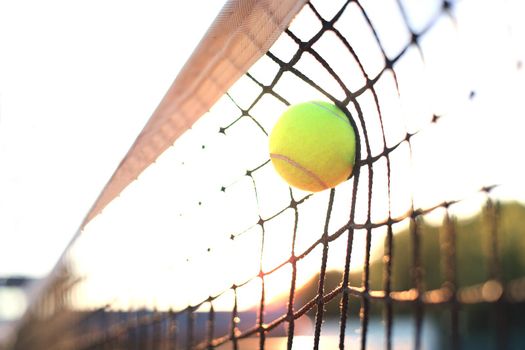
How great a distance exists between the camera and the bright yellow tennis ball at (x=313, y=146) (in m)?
2.05

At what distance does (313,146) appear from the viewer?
2127 millimetres

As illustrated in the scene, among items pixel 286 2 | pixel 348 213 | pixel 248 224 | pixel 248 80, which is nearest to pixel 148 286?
pixel 248 224

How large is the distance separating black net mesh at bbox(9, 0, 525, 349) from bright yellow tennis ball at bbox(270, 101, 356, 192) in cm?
5

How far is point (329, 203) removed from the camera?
216 centimetres

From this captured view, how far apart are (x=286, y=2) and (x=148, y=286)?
2.68 metres

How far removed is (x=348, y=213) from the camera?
209 cm

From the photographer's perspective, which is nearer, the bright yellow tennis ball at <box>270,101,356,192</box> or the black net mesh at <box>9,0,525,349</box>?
the black net mesh at <box>9,0,525,349</box>

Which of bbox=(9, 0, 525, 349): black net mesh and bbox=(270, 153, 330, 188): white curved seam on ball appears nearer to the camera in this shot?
bbox=(9, 0, 525, 349): black net mesh

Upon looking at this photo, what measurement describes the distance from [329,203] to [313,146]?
0.19 metres

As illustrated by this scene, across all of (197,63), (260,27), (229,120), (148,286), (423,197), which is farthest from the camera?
(148,286)

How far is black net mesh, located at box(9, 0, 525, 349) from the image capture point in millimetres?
1594

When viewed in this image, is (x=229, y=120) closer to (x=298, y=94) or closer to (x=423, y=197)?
(x=298, y=94)

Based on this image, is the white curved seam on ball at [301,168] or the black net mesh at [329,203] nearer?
the black net mesh at [329,203]

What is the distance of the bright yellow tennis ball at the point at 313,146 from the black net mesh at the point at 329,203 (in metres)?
0.05
